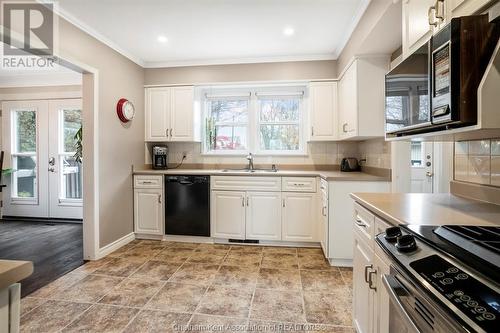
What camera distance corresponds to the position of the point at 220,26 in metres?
2.74

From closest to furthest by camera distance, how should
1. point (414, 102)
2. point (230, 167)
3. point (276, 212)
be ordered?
point (414, 102)
point (276, 212)
point (230, 167)

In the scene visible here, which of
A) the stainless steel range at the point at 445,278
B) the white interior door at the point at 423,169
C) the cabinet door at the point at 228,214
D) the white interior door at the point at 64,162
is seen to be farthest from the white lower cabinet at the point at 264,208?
the white interior door at the point at 64,162

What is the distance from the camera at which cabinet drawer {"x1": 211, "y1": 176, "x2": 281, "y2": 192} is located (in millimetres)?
3244

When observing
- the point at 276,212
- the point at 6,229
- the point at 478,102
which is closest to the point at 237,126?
the point at 276,212

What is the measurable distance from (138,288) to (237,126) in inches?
101

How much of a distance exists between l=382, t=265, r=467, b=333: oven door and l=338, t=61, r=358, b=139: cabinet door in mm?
1972

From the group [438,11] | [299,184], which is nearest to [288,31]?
[299,184]

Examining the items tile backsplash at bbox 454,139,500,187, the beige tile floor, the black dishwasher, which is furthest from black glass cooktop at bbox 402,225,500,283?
the black dishwasher

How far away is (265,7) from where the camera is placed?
2.39 m

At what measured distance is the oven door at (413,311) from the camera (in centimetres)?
61

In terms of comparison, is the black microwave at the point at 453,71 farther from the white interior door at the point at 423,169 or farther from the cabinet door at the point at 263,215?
the white interior door at the point at 423,169

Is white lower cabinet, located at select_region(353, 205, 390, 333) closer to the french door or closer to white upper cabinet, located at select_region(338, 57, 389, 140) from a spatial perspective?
white upper cabinet, located at select_region(338, 57, 389, 140)

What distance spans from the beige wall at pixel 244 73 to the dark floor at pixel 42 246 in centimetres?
247

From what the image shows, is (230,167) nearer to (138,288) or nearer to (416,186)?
(138,288)
